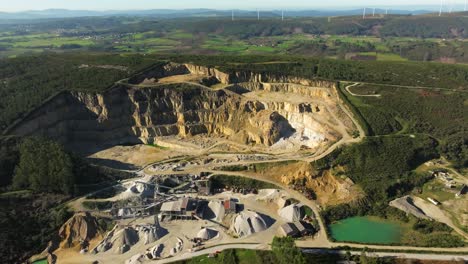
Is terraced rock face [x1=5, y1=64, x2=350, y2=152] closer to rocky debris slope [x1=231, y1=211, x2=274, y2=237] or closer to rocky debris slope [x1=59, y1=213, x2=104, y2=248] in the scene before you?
rocky debris slope [x1=231, y1=211, x2=274, y2=237]

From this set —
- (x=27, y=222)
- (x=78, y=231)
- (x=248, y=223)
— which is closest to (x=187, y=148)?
(x=248, y=223)

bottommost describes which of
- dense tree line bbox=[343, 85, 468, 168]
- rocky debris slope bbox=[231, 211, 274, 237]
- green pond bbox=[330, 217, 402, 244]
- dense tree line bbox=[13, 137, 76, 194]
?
green pond bbox=[330, 217, 402, 244]

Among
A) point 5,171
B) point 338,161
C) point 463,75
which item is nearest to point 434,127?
point 338,161

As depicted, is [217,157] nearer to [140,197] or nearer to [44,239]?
[140,197]

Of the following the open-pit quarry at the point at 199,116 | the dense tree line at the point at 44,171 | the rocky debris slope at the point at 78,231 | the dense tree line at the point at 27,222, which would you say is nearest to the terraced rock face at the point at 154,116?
the open-pit quarry at the point at 199,116

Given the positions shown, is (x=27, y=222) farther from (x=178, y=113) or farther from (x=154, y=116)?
(x=178, y=113)

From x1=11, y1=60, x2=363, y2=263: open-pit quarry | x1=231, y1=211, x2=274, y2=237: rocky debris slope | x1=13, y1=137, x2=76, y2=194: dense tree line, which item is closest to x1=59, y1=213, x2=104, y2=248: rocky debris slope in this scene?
x1=11, y1=60, x2=363, y2=263: open-pit quarry
